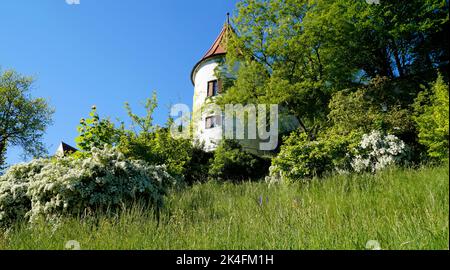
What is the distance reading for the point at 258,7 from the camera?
795 inches

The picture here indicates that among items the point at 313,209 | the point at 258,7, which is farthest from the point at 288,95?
the point at 313,209

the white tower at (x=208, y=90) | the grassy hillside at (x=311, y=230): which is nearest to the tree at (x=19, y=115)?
the white tower at (x=208, y=90)

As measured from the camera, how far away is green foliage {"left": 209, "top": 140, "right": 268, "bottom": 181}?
1892 cm

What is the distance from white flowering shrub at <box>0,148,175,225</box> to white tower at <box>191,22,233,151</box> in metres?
16.7

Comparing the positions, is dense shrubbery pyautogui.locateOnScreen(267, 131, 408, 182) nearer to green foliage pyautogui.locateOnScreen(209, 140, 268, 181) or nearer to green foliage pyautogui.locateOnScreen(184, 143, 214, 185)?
green foliage pyautogui.locateOnScreen(184, 143, 214, 185)

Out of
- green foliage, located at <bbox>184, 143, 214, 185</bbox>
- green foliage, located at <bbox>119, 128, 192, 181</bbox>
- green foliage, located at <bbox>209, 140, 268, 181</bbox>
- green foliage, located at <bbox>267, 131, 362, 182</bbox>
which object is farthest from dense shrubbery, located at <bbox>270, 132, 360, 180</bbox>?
green foliage, located at <bbox>209, 140, 268, 181</bbox>

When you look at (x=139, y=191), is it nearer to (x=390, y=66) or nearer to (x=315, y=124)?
(x=315, y=124)

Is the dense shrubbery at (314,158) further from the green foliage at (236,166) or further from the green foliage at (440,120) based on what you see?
the green foliage at (236,166)

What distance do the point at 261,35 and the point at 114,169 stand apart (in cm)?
1548

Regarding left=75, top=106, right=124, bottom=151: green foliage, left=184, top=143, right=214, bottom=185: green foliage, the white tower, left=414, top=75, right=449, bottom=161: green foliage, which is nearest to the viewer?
left=414, top=75, right=449, bottom=161: green foliage

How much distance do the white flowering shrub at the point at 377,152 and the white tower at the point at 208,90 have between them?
526 inches

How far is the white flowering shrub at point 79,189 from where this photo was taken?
6.04 metres

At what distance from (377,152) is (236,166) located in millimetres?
9337
